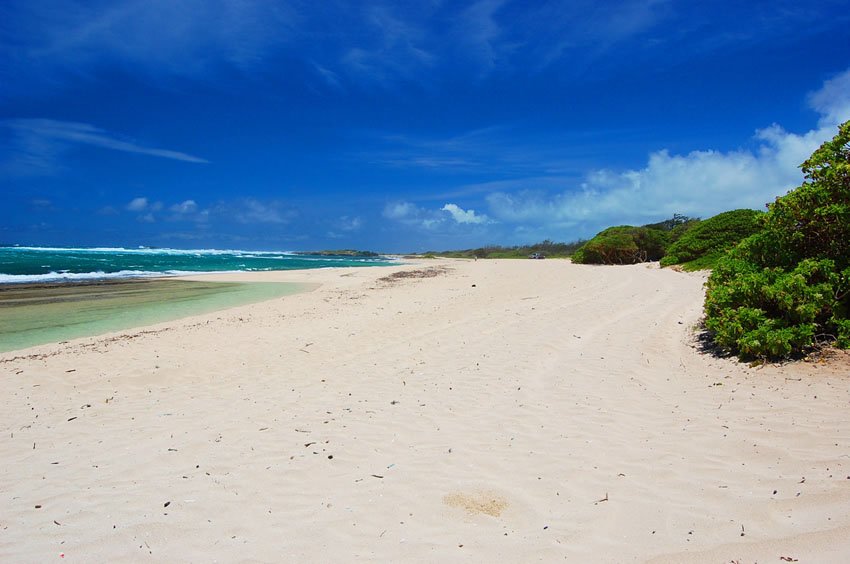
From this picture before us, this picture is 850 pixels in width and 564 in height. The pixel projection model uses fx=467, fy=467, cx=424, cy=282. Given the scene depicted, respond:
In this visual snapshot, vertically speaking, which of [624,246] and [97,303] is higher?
[624,246]

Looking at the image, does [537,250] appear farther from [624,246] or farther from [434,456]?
[434,456]

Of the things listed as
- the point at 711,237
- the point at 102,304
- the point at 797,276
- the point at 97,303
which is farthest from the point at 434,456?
the point at 711,237

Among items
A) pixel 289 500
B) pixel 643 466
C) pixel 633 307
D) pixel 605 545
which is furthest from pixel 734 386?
pixel 633 307

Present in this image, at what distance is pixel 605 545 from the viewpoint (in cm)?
302

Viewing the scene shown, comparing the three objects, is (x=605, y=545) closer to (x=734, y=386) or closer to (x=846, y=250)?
(x=734, y=386)

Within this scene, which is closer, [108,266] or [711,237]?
[711,237]

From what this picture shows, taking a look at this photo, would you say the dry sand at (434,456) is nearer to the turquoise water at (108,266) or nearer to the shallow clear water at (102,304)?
the shallow clear water at (102,304)

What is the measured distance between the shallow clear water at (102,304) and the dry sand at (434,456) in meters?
3.91

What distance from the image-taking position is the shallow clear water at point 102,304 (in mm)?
12344

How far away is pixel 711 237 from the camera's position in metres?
23.6

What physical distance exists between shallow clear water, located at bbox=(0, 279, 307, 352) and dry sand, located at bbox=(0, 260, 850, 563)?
391 cm

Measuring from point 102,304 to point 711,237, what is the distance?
27.4 metres

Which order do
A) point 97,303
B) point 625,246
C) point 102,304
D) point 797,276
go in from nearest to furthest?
point 797,276 < point 102,304 < point 97,303 < point 625,246

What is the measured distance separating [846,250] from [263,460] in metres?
8.17
